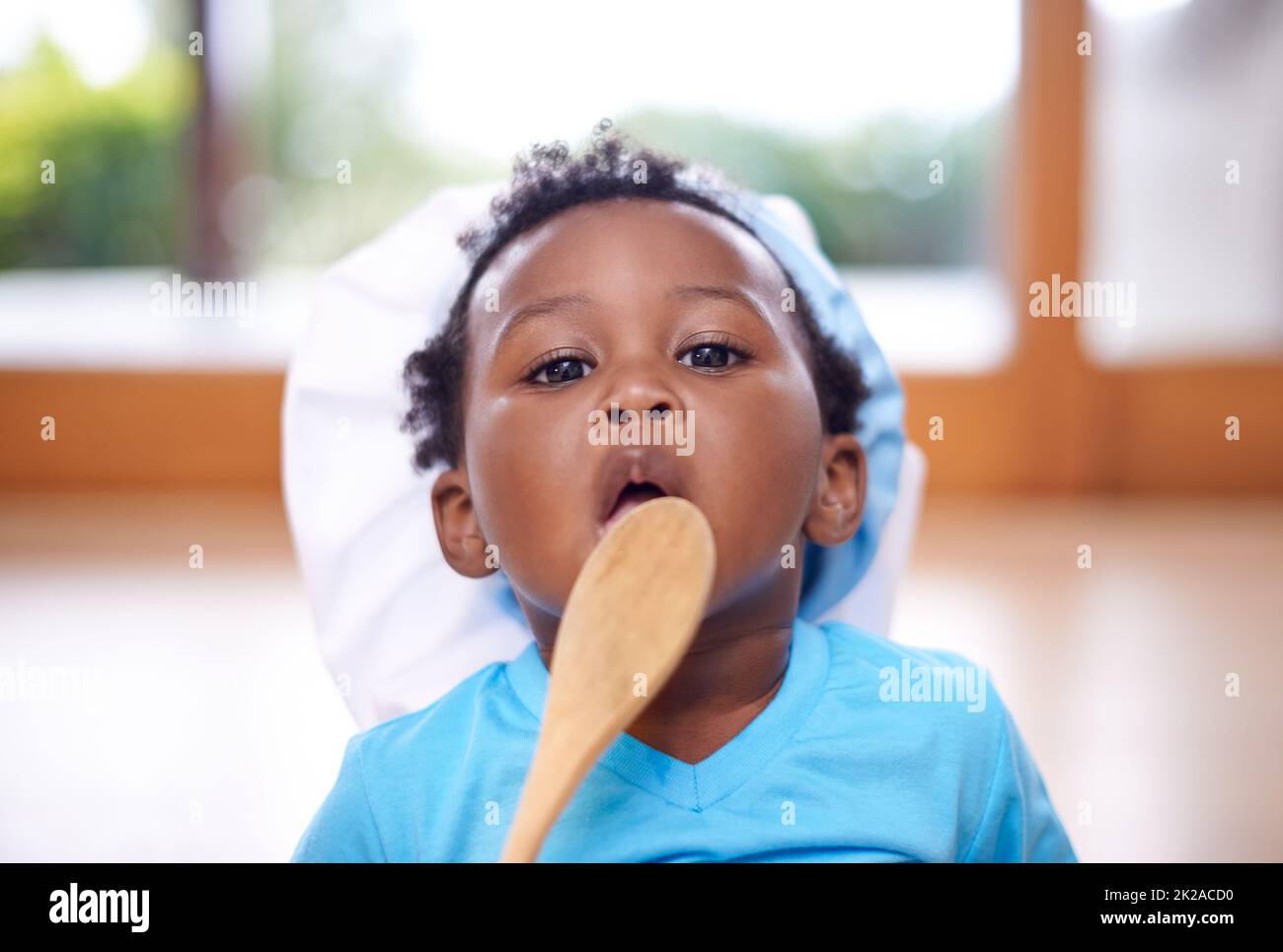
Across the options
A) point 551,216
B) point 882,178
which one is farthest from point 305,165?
point 551,216

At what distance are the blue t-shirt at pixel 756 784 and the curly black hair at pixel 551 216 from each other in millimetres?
129

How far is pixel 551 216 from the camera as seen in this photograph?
1.91 feet

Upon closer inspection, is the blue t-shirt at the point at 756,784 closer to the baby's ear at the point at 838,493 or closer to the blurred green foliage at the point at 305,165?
the baby's ear at the point at 838,493

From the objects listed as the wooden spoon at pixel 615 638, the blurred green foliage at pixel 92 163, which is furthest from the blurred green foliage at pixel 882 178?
the wooden spoon at pixel 615 638

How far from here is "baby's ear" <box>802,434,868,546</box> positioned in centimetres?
60

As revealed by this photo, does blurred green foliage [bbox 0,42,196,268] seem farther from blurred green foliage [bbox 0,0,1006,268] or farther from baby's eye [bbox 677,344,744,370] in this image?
baby's eye [bbox 677,344,744,370]

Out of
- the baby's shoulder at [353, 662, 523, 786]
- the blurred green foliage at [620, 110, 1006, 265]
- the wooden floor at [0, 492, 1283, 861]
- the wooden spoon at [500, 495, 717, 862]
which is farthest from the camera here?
the blurred green foliage at [620, 110, 1006, 265]

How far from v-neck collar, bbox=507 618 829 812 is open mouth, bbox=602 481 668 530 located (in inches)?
3.3

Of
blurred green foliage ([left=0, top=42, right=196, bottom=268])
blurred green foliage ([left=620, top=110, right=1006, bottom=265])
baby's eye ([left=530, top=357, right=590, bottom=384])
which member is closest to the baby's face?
baby's eye ([left=530, top=357, right=590, bottom=384])

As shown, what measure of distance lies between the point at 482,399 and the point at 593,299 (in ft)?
0.21

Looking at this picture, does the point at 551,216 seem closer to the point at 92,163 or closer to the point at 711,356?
the point at 711,356

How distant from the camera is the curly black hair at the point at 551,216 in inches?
23.6
